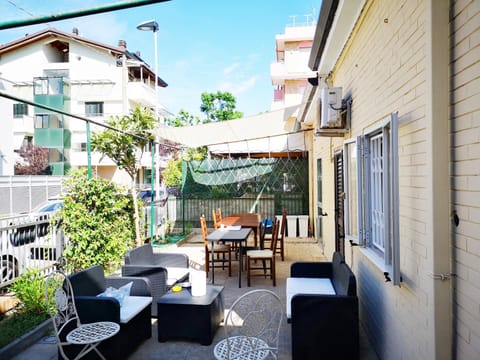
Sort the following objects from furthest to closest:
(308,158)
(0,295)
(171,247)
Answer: (308,158), (171,247), (0,295)

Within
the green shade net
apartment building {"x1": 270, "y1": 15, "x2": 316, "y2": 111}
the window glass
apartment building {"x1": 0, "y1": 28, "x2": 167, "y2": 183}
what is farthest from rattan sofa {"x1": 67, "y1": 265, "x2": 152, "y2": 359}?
apartment building {"x1": 0, "y1": 28, "x2": 167, "y2": 183}

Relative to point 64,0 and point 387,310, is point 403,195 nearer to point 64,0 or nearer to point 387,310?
point 387,310

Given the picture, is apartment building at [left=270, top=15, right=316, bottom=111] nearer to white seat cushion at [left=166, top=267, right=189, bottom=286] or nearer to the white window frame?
white seat cushion at [left=166, top=267, right=189, bottom=286]

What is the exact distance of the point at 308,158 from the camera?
1084cm

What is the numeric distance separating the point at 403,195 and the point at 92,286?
10.3ft

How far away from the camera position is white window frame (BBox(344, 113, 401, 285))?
8.61ft

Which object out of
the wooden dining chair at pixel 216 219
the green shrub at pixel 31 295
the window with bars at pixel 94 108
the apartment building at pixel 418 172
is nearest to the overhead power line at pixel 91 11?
the apartment building at pixel 418 172

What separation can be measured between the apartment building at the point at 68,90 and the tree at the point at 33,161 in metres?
0.58

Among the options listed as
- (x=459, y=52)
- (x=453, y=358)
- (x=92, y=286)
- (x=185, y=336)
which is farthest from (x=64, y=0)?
(x=453, y=358)

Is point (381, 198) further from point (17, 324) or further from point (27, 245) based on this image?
point (27, 245)

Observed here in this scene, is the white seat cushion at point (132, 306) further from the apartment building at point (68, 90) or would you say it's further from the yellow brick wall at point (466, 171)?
the apartment building at point (68, 90)

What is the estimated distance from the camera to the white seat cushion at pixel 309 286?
395 centimetres

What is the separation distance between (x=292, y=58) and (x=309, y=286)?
17952 mm

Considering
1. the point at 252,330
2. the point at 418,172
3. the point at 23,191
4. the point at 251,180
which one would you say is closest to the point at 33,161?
the point at 23,191
